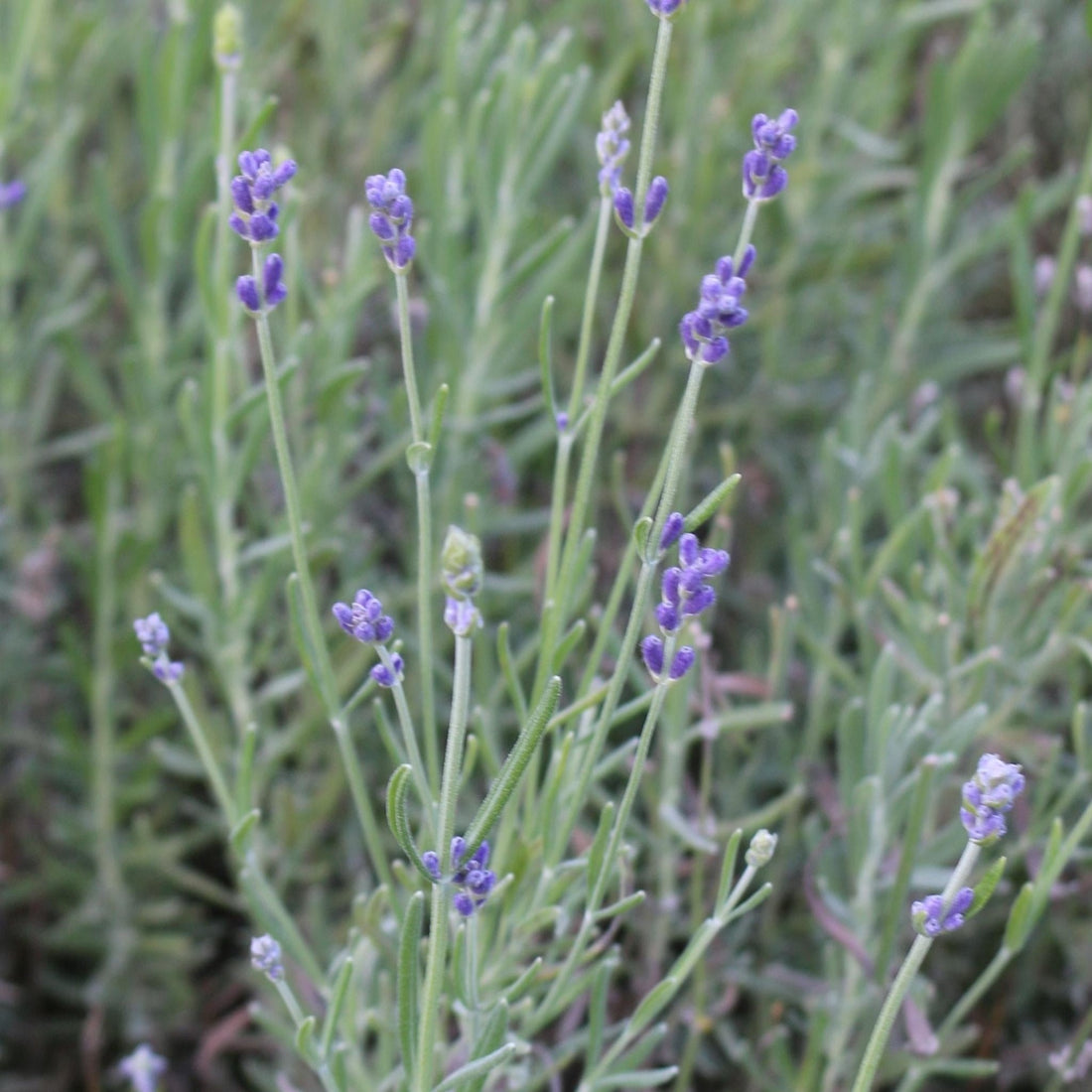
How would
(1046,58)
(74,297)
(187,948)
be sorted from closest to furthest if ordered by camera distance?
(187,948)
(74,297)
(1046,58)

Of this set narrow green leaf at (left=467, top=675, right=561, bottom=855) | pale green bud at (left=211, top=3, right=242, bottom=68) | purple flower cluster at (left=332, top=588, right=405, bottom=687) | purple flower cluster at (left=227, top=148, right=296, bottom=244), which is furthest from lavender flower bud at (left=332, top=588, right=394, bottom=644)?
pale green bud at (left=211, top=3, right=242, bottom=68)

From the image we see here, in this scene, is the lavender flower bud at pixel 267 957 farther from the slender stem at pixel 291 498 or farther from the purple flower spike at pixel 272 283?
the purple flower spike at pixel 272 283

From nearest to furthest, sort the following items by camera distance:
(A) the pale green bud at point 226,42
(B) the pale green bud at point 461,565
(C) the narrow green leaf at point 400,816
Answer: (B) the pale green bud at point 461,565 → (C) the narrow green leaf at point 400,816 → (A) the pale green bud at point 226,42

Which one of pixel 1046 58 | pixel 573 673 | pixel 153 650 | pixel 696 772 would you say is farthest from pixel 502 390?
pixel 1046 58

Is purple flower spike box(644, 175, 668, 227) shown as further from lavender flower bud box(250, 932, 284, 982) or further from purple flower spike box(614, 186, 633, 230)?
lavender flower bud box(250, 932, 284, 982)

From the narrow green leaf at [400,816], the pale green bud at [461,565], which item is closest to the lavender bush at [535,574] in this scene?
the narrow green leaf at [400,816]

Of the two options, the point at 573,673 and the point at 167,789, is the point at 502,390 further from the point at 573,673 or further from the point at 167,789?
the point at 167,789
